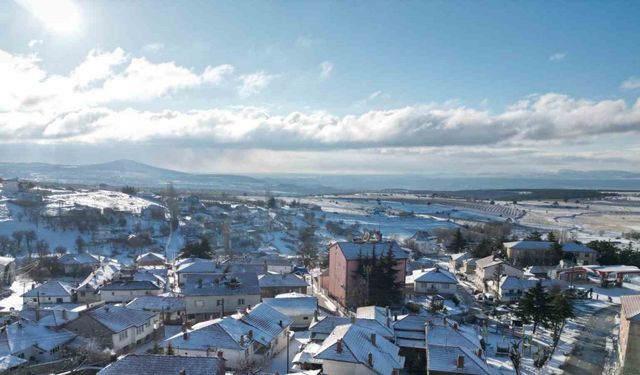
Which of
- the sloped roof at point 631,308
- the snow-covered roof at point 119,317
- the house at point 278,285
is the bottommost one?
the house at point 278,285

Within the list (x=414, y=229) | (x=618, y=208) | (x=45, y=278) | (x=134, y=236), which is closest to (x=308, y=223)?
(x=414, y=229)

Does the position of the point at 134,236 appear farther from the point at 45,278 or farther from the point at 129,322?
the point at 129,322

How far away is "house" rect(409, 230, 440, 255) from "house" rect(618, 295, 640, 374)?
138ft

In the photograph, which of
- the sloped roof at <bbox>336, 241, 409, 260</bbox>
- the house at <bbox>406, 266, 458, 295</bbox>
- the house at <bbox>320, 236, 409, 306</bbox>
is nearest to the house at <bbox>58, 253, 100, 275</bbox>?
the house at <bbox>320, 236, 409, 306</bbox>

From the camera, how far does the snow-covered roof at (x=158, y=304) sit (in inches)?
1228

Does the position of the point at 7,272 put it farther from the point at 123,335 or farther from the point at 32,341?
the point at 123,335

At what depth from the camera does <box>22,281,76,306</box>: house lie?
3628cm

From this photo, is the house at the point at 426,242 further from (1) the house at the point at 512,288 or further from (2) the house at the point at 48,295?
(2) the house at the point at 48,295

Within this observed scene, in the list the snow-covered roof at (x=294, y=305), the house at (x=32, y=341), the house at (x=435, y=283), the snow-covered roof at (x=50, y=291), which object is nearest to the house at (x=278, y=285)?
the snow-covered roof at (x=294, y=305)

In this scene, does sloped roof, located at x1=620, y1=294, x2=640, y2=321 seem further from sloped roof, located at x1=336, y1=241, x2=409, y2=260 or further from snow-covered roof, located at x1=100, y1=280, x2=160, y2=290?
snow-covered roof, located at x1=100, y1=280, x2=160, y2=290

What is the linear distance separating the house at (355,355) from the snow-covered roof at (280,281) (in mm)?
17284

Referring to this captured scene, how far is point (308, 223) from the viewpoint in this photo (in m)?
95.8

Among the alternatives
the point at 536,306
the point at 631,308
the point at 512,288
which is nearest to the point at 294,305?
the point at 536,306

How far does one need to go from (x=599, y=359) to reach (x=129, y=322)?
89.2 ft
